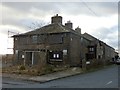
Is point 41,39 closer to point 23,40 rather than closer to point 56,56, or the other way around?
point 23,40

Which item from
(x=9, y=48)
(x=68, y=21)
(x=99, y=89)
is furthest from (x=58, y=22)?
(x=99, y=89)

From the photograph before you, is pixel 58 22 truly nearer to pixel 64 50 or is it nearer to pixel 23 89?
pixel 64 50

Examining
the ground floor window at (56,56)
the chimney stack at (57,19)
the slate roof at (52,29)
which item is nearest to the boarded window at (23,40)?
the slate roof at (52,29)

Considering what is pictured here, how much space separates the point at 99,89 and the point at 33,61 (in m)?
29.7

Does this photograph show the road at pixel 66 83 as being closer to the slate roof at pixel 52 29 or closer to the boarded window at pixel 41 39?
the slate roof at pixel 52 29

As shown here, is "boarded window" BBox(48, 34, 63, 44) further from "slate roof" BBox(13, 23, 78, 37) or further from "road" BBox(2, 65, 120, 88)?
"road" BBox(2, 65, 120, 88)

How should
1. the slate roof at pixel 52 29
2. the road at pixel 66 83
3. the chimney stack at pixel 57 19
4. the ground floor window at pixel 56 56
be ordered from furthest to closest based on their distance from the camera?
the chimney stack at pixel 57 19, the slate roof at pixel 52 29, the ground floor window at pixel 56 56, the road at pixel 66 83

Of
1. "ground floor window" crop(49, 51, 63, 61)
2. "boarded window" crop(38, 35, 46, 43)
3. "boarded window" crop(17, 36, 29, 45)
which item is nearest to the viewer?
"ground floor window" crop(49, 51, 63, 61)

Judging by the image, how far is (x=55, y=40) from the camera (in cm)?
4412

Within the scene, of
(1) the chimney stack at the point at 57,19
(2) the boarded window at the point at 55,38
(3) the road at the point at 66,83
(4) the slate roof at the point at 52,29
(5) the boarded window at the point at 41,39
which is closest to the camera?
(3) the road at the point at 66,83

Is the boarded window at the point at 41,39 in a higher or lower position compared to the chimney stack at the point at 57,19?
lower

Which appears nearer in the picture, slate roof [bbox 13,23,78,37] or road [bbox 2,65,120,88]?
road [bbox 2,65,120,88]

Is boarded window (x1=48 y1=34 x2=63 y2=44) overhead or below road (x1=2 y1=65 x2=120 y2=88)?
overhead

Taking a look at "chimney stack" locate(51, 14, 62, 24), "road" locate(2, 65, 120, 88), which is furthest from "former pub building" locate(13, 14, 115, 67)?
"road" locate(2, 65, 120, 88)
